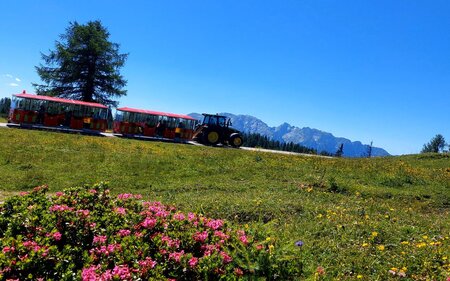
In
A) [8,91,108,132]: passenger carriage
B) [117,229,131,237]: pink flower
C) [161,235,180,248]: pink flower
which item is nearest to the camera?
[161,235,180,248]: pink flower

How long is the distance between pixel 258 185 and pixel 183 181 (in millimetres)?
3111

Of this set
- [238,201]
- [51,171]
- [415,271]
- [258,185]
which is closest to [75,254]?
[415,271]

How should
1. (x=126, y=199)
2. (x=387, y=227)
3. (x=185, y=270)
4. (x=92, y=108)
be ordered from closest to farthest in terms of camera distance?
(x=185, y=270), (x=126, y=199), (x=387, y=227), (x=92, y=108)

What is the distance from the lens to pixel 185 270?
445cm

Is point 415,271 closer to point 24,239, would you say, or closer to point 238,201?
point 238,201

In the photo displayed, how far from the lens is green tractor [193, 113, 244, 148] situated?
3894 cm

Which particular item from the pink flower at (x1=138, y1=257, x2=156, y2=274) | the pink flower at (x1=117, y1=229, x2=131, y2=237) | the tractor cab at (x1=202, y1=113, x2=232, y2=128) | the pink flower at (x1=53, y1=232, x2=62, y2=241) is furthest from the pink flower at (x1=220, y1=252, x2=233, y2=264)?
the tractor cab at (x1=202, y1=113, x2=232, y2=128)

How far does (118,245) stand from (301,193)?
9198 mm

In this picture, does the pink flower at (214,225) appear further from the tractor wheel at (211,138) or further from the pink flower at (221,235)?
the tractor wheel at (211,138)

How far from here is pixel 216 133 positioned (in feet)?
128

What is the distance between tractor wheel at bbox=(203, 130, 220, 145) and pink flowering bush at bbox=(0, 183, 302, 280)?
32.4 metres

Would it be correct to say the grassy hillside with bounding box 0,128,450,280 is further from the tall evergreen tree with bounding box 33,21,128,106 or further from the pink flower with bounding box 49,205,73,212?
the tall evergreen tree with bounding box 33,21,128,106

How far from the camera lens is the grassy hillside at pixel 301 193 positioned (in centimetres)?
691

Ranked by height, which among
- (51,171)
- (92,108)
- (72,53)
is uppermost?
(72,53)
